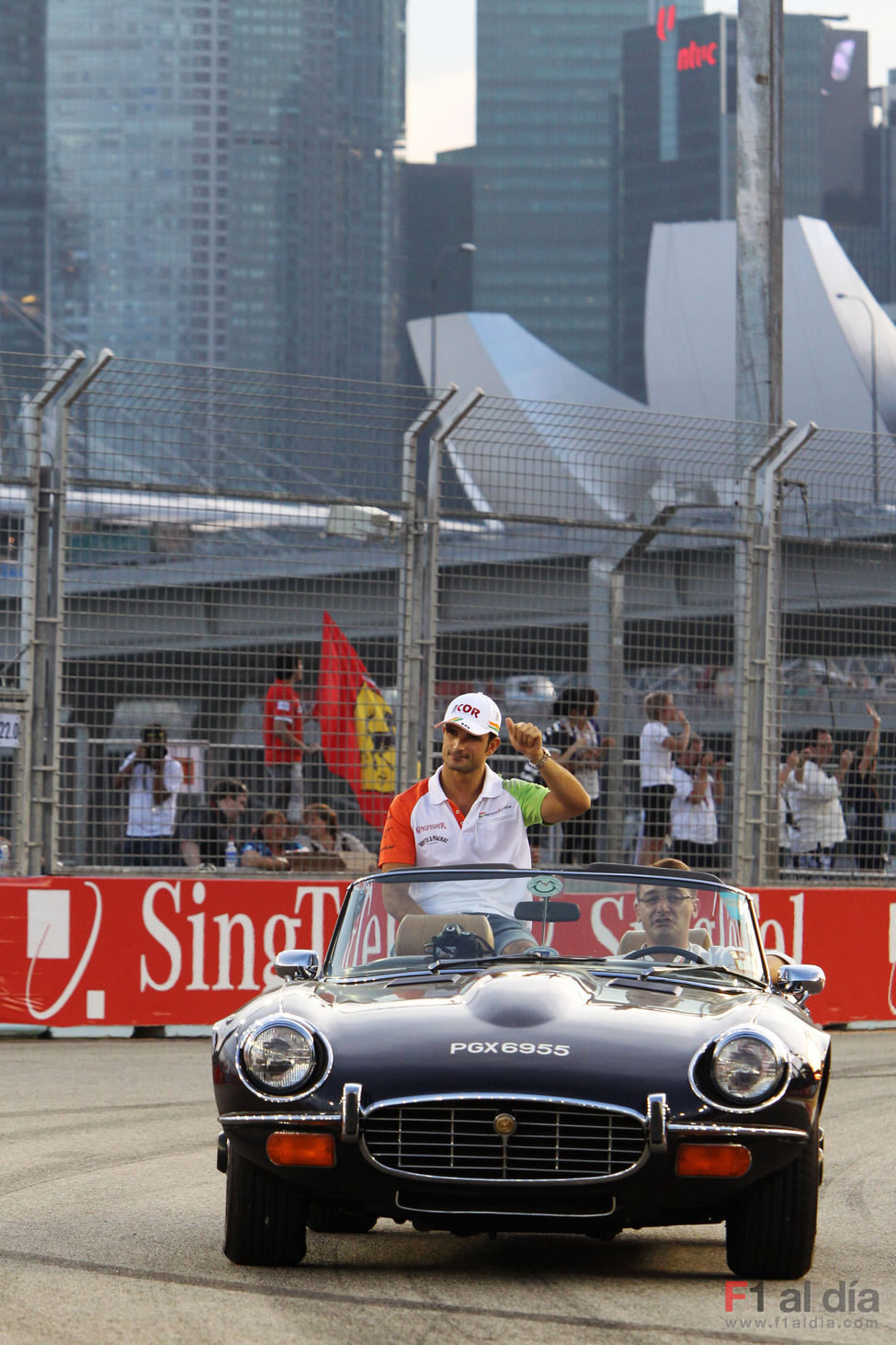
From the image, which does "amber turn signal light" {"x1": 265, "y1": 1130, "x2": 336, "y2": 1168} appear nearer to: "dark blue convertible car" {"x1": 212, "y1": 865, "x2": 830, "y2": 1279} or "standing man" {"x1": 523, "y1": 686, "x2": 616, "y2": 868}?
"dark blue convertible car" {"x1": 212, "y1": 865, "x2": 830, "y2": 1279}

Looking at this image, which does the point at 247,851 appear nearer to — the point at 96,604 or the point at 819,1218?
the point at 96,604

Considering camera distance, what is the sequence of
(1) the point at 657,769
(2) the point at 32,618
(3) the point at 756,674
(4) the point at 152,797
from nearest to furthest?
(2) the point at 32,618 → (4) the point at 152,797 → (1) the point at 657,769 → (3) the point at 756,674

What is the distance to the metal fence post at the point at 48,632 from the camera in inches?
417

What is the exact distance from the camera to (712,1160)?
4.63 meters

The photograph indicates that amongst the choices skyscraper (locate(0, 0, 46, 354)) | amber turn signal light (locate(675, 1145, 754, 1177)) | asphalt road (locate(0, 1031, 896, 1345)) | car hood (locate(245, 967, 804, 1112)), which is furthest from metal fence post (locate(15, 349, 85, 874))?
skyscraper (locate(0, 0, 46, 354))

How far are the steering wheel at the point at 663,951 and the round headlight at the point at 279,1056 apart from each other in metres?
1.18

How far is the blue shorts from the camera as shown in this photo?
5.65 metres

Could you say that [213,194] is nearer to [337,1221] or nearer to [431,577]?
[431,577]

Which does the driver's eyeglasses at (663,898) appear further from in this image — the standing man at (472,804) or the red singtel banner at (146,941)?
the red singtel banner at (146,941)

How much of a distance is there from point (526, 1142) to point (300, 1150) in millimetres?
533

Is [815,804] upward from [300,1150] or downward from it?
upward

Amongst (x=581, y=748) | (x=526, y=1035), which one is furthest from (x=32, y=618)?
(x=526, y=1035)

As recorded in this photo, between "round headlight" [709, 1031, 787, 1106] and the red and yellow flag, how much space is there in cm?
623

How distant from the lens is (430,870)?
596cm
